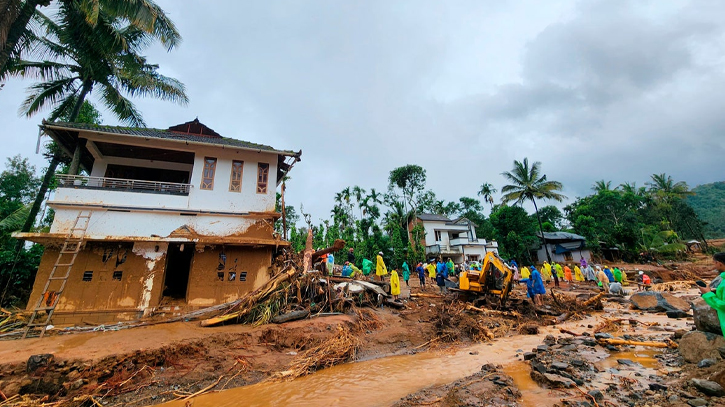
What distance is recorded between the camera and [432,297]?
14812 millimetres

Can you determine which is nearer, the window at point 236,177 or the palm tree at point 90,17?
the palm tree at point 90,17

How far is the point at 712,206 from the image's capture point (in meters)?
78.9

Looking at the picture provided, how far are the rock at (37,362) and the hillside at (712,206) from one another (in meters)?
87.5

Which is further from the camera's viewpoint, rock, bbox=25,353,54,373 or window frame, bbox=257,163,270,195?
window frame, bbox=257,163,270,195

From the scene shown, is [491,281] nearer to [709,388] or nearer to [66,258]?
[709,388]

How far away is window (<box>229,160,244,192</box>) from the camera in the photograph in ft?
41.7

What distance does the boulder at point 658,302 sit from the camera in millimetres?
10930

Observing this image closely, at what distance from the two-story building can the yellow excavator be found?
870 cm

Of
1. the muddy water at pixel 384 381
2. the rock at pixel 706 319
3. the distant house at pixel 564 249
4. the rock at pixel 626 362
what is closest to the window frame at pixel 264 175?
the muddy water at pixel 384 381

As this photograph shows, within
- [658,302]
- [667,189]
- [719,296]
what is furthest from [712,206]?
[719,296]

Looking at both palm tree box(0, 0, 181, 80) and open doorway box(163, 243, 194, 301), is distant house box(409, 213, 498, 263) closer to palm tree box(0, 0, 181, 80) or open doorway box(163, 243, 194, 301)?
open doorway box(163, 243, 194, 301)

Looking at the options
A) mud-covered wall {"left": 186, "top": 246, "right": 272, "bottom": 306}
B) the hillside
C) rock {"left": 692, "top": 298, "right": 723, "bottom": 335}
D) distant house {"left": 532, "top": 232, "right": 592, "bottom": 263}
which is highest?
the hillside

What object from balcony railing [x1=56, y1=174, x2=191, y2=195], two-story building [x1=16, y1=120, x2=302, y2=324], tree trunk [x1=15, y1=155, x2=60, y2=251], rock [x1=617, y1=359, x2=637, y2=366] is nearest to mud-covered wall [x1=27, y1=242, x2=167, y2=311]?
two-story building [x1=16, y1=120, x2=302, y2=324]

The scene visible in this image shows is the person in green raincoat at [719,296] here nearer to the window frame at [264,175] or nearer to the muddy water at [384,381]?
the muddy water at [384,381]
